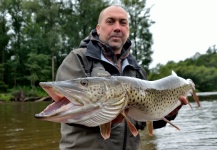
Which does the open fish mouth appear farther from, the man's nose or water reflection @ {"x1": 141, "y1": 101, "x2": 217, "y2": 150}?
water reflection @ {"x1": 141, "y1": 101, "x2": 217, "y2": 150}

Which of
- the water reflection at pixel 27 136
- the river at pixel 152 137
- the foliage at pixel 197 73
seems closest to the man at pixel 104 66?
the river at pixel 152 137

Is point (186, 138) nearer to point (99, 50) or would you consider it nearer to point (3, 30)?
point (99, 50)

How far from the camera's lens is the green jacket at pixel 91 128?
3076 mm

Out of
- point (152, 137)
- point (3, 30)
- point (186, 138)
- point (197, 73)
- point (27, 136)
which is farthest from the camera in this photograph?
point (197, 73)

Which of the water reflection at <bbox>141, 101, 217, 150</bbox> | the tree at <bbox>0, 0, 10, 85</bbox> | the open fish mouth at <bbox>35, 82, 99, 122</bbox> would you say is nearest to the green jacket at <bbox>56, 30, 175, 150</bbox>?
the open fish mouth at <bbox>35, 82, 99, 122</bbox>

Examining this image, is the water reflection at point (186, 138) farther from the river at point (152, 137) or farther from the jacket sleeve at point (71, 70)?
the jacket sleeve at point (71, 70)

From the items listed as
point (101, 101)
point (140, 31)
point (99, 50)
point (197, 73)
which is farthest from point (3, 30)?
point (197, 73)

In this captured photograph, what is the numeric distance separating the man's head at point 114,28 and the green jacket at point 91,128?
13 centimetres

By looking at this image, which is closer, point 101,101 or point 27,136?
point 101,101

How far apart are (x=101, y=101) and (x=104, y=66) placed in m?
0.90

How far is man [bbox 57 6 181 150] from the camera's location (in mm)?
3082

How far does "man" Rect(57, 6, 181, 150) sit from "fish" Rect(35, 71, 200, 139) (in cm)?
20

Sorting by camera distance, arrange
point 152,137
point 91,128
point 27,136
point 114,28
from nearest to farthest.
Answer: point 91,128 → point 114,28 → point 152,137 → point 27,136

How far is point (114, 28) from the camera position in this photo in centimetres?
359
